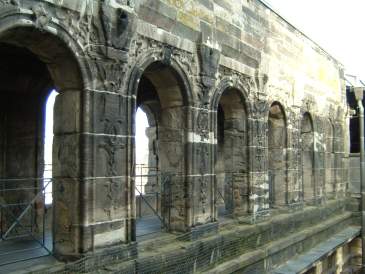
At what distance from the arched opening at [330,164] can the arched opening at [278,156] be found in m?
3.17

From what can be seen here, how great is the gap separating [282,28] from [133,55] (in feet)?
17.2

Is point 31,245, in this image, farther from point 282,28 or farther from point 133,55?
point 282,28

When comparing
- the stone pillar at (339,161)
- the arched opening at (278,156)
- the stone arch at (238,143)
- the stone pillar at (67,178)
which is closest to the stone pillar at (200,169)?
the stone arch at (238,143)

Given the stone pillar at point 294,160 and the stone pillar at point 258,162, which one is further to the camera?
the stone pillar at point 294,160

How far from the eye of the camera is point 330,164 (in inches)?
484

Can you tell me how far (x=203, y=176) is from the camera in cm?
638

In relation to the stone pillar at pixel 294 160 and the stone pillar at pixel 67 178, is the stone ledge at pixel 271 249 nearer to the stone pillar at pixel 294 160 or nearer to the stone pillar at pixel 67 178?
the stone pillar at pixel 294 160

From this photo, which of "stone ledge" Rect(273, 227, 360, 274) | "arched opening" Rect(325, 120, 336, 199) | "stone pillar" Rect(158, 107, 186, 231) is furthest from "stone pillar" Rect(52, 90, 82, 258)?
"arched opening" Rect(325, 120, 336, 199)

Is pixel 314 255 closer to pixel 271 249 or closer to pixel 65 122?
pixel 271 249

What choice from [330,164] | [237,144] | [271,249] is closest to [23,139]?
[237,144]

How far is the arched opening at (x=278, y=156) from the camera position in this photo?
936 centimetres

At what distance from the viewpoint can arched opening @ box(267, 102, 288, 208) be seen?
9.36m

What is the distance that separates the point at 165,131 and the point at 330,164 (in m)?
7.53

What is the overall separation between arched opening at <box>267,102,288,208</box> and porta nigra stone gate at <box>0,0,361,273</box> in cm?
2
